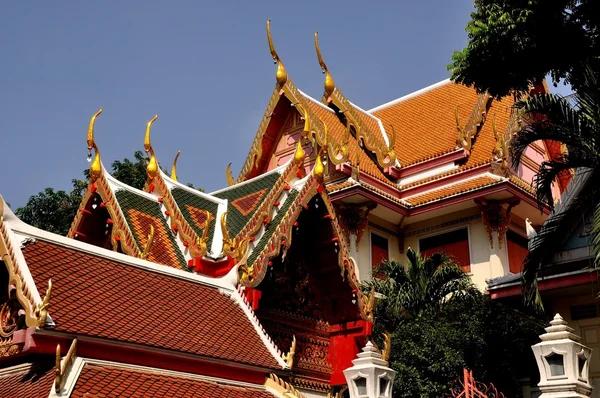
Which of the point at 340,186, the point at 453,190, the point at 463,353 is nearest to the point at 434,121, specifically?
the point at 453,190

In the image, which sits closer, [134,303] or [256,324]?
[134,303]

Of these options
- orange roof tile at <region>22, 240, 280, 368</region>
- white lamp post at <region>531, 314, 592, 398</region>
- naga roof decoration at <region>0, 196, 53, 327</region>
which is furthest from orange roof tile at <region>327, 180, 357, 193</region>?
naga roof decoration at <region>0, 196, 53, 327</region>

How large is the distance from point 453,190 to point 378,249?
2.30 meters

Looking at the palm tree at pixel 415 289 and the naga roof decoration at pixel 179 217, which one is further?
the palm tree at pixel 415 289

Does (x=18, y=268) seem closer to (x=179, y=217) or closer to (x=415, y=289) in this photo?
(x=179, y=217)

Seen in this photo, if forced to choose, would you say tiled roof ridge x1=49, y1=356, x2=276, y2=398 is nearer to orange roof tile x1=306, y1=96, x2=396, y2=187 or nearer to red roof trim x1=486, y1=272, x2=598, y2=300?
red roof trim x1=486, y1=272, x2=598, y2=300

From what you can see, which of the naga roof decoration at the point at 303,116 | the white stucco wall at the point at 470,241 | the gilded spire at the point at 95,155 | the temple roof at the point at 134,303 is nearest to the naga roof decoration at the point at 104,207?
the gilded spire at the point at 95,155

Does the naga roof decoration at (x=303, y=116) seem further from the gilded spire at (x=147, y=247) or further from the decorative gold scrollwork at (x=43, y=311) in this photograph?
A: the decorative gold scrollwork at (x=43, y=311)

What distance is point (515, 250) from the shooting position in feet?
62.8

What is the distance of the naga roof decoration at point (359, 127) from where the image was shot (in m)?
20.5

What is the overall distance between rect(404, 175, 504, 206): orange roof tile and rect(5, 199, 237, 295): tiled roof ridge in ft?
34.2

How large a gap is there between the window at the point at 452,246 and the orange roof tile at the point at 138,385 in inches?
480

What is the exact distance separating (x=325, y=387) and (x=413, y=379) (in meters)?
3.84

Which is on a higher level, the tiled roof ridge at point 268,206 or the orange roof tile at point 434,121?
the orange roof tile at point 434,121
